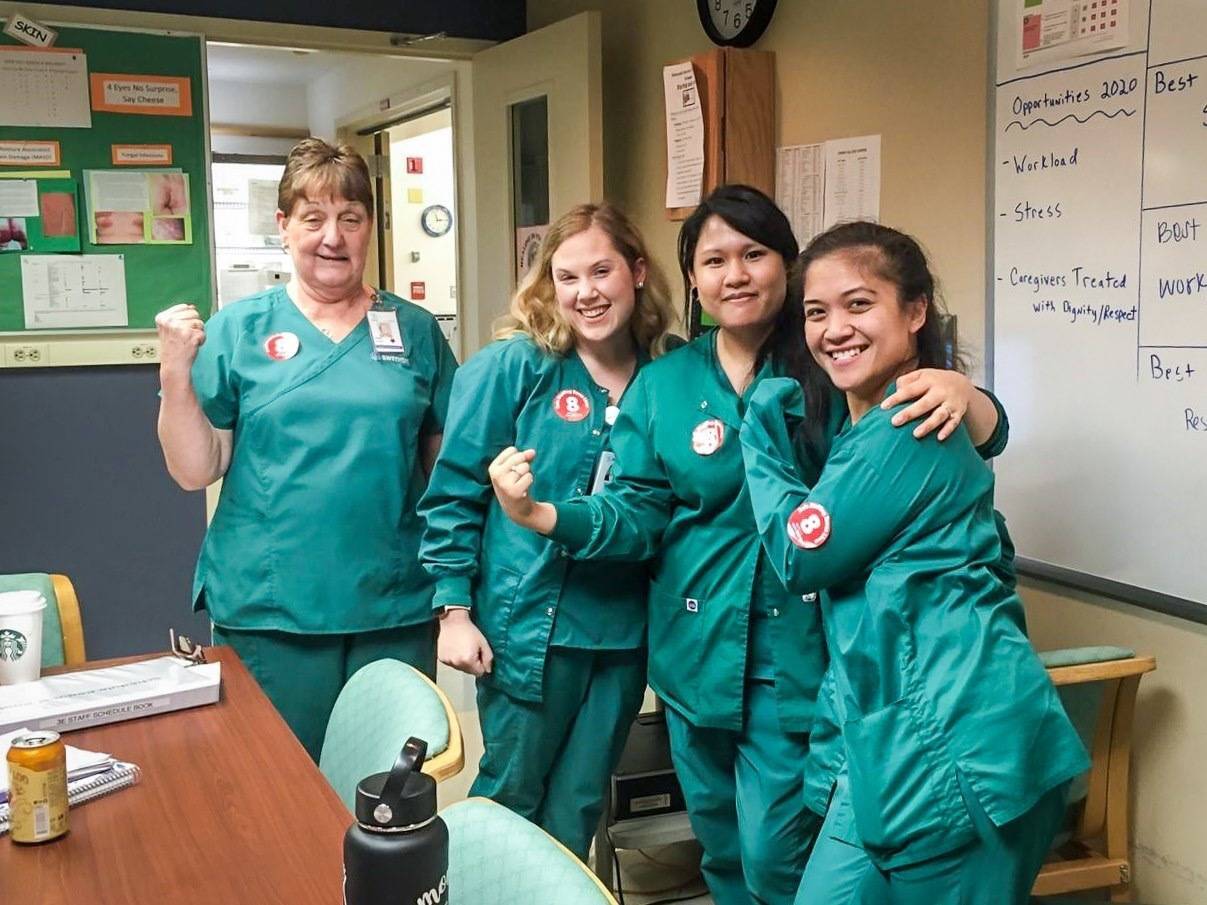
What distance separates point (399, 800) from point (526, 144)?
3215 millimetres

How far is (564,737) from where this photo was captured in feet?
6.54

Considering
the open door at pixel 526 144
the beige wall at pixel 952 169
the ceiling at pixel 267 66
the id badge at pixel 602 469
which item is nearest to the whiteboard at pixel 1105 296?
the beige wall at pixel 952 169

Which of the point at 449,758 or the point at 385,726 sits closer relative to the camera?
the point at 449,758

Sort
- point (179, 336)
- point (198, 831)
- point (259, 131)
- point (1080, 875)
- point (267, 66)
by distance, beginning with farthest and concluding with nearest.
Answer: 1. point (259, 131)
2. point (267, 66)
3. point (1080, 875)
4. point (179, 336)
5. point (198, 831)

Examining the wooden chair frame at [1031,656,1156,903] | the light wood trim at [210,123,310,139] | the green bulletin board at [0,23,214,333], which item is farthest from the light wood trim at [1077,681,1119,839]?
the light wood trim at [210,123,310,139]

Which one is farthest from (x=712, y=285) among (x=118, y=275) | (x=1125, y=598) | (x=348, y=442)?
(x=118, y=275)

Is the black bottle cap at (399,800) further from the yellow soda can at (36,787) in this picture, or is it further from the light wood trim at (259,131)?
the light wood trim at (259,131)

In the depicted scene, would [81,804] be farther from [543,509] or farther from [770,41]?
[770,41]

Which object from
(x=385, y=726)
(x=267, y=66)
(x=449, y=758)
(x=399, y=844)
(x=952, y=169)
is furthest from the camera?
(x=267, y=66)

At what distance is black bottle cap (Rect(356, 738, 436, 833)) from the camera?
2.86 feet

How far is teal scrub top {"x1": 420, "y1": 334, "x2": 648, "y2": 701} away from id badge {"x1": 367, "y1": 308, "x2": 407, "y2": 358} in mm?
183

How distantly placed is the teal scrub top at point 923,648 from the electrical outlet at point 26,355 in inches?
112

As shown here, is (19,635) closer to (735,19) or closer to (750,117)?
(750,117)

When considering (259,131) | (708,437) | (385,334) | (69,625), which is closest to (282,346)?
(385,334)
